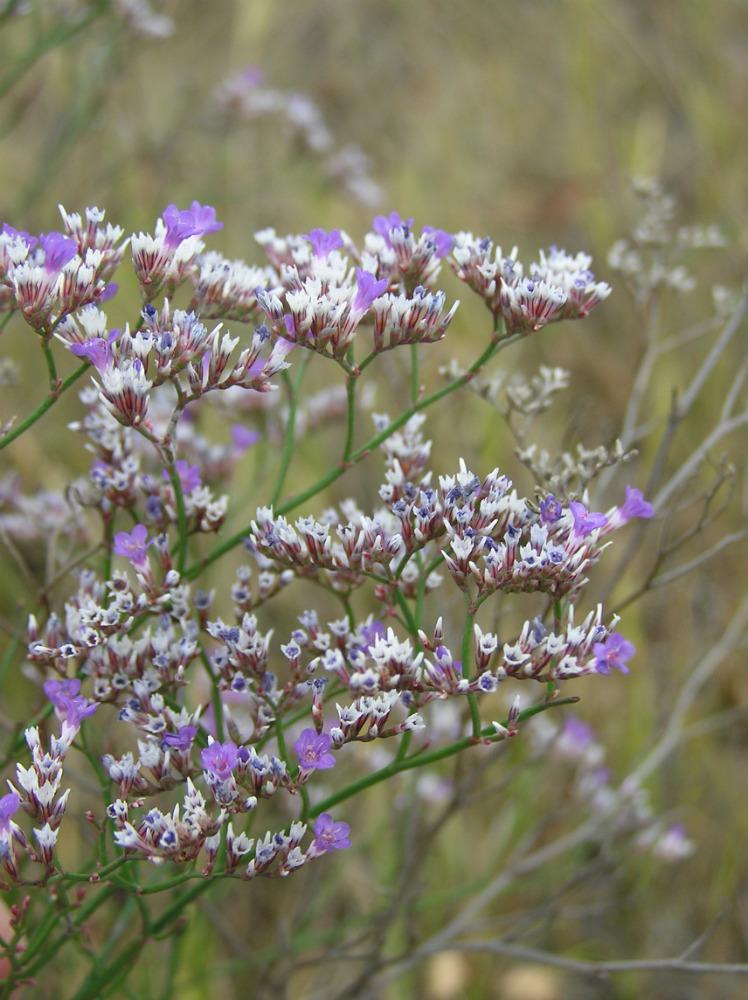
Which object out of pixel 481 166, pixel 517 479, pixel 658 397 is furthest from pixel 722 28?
pixel 517 479

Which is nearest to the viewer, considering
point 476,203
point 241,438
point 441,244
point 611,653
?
point 611,653

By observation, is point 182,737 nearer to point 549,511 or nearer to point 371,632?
point 371,632

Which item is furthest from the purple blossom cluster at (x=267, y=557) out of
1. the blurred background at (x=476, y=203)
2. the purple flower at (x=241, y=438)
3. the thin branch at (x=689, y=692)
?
the thin branch at (x=689, y=692)

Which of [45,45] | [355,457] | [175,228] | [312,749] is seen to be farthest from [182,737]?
[45,45]

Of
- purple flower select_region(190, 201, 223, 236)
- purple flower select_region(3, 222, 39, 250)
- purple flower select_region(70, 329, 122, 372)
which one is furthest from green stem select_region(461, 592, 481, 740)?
purple flower select_region(3, 222, 39, 250)

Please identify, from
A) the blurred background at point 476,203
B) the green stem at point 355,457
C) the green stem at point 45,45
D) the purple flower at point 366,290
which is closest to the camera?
the purple flower at point 366,290

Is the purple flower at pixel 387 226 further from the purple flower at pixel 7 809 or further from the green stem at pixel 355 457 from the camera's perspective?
the purple flower at pixel 7 809

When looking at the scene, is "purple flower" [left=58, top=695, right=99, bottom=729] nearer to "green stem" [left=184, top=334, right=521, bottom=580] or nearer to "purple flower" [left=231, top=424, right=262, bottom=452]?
"green stem" [left=184, top=334, right=521, bottom=580]
